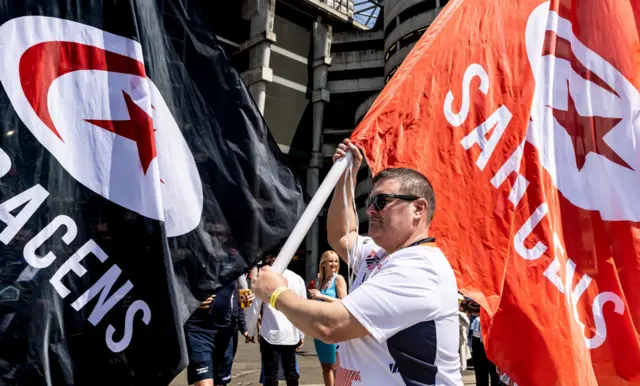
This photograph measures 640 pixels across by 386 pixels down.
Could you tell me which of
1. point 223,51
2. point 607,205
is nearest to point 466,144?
point 607,205

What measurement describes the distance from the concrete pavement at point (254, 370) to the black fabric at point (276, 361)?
1439mm

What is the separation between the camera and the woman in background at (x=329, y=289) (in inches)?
250

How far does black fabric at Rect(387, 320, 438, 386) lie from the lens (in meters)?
2.04

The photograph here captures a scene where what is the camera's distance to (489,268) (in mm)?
2902

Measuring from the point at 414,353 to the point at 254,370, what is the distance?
23.9 feet

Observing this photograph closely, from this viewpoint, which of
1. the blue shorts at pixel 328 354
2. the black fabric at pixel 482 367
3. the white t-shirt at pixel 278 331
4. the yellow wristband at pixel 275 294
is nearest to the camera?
the yellow wristband at pixel 275 294

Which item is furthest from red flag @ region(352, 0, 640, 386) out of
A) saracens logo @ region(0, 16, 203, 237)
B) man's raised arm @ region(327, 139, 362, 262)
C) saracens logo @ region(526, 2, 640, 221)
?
saracens logo @ region(0, 16, 203, 237)

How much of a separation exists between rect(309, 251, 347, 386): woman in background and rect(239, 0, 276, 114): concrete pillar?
25.9 metres

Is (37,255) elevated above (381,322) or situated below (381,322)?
above

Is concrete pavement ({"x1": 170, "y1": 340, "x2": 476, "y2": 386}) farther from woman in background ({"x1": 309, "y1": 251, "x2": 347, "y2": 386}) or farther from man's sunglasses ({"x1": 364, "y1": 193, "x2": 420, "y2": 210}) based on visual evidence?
man's sunglasses ({"x1": 364, "y1": 193, "x2": 420, "y2": 210})

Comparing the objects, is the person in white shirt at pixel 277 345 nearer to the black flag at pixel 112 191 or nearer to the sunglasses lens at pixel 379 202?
the black flag at pixel 112 191

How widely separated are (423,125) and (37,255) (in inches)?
76.1

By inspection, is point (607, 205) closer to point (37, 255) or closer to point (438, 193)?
point (438, 193)

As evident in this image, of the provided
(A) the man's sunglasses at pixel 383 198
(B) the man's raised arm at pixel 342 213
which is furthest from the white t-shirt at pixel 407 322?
(B) the man's raised arm at pixel 342 213
